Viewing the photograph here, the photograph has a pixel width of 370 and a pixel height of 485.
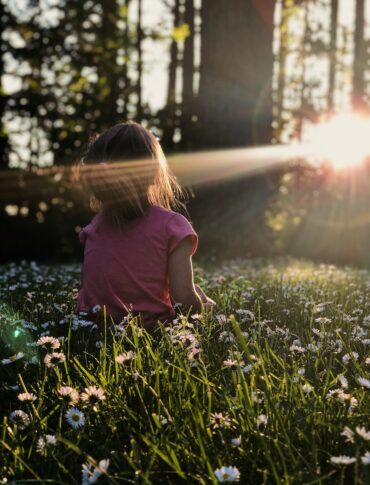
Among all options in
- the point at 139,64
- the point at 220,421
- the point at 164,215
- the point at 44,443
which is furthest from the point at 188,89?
→ the point at 44,443

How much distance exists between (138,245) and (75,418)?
176 cm

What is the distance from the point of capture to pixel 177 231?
372 centimetres

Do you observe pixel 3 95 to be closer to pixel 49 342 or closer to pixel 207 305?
pixel 207 305

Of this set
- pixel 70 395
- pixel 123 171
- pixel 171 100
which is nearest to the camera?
pixel 70 395

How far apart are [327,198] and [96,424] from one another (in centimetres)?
1904

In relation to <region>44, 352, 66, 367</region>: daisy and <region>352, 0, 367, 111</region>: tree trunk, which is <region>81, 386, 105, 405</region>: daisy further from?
<region>352, 0, 367, 111</region>: tree trunk

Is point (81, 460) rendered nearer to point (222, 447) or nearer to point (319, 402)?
point (222, 447)

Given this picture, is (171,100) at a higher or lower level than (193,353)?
higher

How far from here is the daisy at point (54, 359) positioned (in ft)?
7.74

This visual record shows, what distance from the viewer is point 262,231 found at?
13.5 metres

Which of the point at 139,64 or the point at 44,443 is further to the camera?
the point at 139,64

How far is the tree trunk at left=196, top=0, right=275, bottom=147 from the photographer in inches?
481

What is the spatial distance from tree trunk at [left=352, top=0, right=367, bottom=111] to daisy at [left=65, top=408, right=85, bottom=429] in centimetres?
2047

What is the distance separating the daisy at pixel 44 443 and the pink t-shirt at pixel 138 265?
1.78 meters
